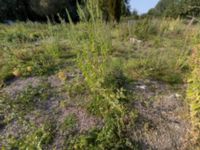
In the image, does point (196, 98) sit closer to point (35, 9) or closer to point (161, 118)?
point (161, 118)

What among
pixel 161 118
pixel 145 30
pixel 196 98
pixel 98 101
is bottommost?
pixel 145 30

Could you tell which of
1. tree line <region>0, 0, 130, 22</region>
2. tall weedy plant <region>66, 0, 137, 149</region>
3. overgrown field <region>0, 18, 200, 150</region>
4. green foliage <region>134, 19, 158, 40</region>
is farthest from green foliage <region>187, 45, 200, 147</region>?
tree line <region>0, 0, 130, 22</region>

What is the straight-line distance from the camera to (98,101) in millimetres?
2619

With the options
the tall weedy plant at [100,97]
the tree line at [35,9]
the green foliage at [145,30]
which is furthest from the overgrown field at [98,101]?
the tree line at [35,9]

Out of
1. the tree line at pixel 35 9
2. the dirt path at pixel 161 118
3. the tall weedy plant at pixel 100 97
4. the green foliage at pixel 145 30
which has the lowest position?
the tree line at pixel 35 9

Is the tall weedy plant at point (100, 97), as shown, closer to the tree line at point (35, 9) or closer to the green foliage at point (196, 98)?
the green foliage at point (196, 98)

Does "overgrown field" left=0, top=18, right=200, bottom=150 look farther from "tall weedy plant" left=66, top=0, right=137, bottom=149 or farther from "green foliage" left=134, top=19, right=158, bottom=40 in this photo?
"green foliage" left=134, top=19, right=158, bottom=40

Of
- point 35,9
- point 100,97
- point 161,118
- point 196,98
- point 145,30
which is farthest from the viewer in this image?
point 35,9

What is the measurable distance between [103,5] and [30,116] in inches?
232

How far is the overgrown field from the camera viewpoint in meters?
2.34

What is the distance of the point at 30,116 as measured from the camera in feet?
8.59

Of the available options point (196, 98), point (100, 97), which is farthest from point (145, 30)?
point (196, 98)

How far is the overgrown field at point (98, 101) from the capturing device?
2.34m

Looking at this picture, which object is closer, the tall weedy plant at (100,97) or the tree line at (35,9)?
the tall weedy plant at (100,97)
